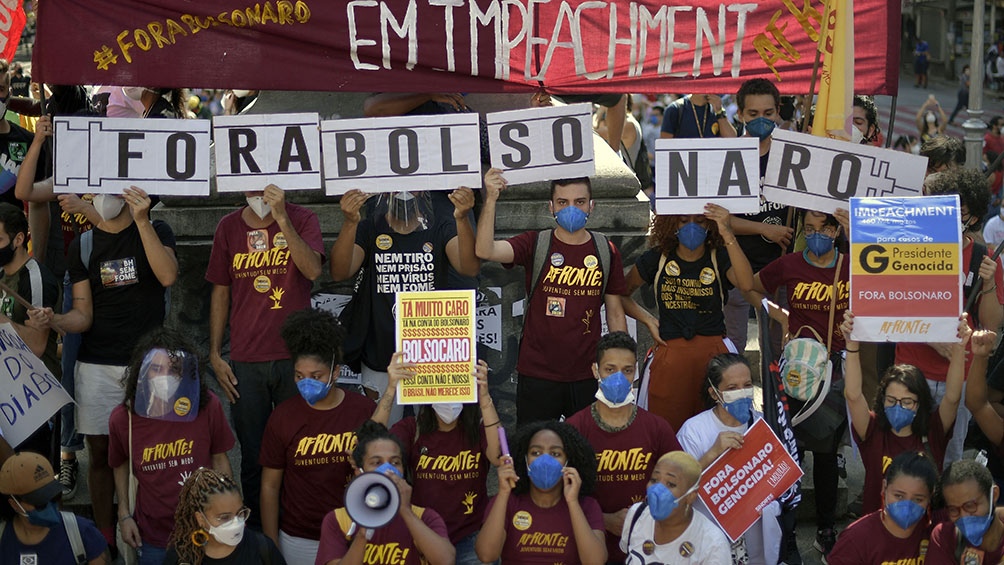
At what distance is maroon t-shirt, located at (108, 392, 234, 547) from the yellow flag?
11.8ft

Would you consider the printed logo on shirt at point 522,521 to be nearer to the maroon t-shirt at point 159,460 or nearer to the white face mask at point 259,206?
the maroon t-shirt at point 159,460

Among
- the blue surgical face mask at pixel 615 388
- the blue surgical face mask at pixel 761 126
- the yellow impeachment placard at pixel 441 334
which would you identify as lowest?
the blue surgical face mask at pixel 615 388

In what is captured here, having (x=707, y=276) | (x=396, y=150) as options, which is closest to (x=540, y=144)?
(x=396, y=150)

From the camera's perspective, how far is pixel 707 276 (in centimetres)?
714

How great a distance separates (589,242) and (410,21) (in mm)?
1653

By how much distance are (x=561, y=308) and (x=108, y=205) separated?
95.4 inches

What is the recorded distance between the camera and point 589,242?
279 inches

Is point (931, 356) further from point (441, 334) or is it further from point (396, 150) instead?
point (396, 150)

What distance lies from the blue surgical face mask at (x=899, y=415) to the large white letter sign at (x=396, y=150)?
2.32 m

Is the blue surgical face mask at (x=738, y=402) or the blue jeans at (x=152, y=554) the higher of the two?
the blue surgical face mask at (x=738, y=402)

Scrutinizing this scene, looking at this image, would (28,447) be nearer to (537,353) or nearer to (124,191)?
(124,191)

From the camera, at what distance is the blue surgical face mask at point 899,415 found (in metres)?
6.39

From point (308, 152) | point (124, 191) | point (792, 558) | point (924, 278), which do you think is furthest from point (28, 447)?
point (924, 278)

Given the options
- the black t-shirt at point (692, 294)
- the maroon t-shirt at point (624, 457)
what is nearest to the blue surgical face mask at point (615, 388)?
the maroon t-shirt at point (624, 457)
